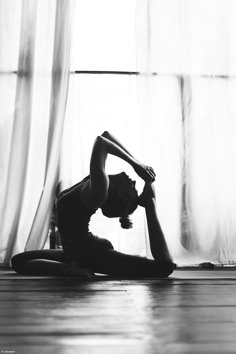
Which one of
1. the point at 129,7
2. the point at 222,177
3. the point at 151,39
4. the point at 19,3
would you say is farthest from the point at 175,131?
the point at 19,3

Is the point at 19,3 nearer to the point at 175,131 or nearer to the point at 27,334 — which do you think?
the point at 175,131

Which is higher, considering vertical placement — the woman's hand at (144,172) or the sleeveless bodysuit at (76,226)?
the woman's hand at (144,172)

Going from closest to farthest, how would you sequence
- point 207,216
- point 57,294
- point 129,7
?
point 57,294, point 207,216, point 129,7

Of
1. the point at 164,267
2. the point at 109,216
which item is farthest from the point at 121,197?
the point at 164,267

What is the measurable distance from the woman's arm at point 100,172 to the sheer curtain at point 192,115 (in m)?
1.08

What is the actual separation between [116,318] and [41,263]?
41.8 inches

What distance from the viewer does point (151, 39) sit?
10.0 ft

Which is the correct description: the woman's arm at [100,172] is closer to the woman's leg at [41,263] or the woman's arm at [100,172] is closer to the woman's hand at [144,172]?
the woman's hand at [144,172]

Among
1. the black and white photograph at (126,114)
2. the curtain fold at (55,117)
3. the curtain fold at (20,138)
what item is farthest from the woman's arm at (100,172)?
the curtain fold at (20,138)

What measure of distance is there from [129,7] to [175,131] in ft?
2.92

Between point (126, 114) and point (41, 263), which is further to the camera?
point (126, 114)

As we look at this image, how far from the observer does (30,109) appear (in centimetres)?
296

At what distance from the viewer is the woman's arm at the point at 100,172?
176 cm

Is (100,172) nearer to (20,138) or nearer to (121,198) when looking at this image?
(121,198)
